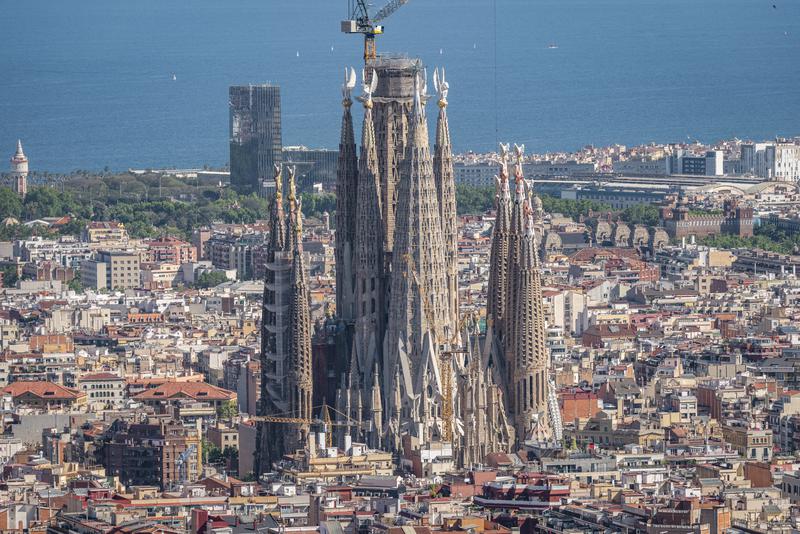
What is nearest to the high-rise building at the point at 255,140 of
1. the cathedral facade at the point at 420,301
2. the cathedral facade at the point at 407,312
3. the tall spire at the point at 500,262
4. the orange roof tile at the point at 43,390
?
the orange roof tile at the point at 43,390

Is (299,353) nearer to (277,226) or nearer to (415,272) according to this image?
(415,272)

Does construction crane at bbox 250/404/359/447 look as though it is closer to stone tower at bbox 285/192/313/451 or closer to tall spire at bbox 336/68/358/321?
stone tower at bbox 285/192/313/451

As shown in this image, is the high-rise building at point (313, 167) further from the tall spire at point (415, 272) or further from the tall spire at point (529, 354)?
the tall spire at point (415, 272)

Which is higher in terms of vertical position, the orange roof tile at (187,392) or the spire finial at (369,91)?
the spire finial at (369,91)

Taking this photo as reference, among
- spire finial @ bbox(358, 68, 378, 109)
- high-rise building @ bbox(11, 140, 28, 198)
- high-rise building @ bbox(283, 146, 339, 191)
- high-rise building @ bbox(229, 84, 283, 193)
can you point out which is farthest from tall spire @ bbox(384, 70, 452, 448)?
high-rise building @ bbox(11, 140, 28, 198)

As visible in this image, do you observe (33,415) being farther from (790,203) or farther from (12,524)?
(790,203)

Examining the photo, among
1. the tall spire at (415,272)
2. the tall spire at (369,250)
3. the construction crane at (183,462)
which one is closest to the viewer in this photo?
the tall spire at (415,272)

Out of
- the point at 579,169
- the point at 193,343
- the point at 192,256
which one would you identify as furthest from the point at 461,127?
the point at 193,343
